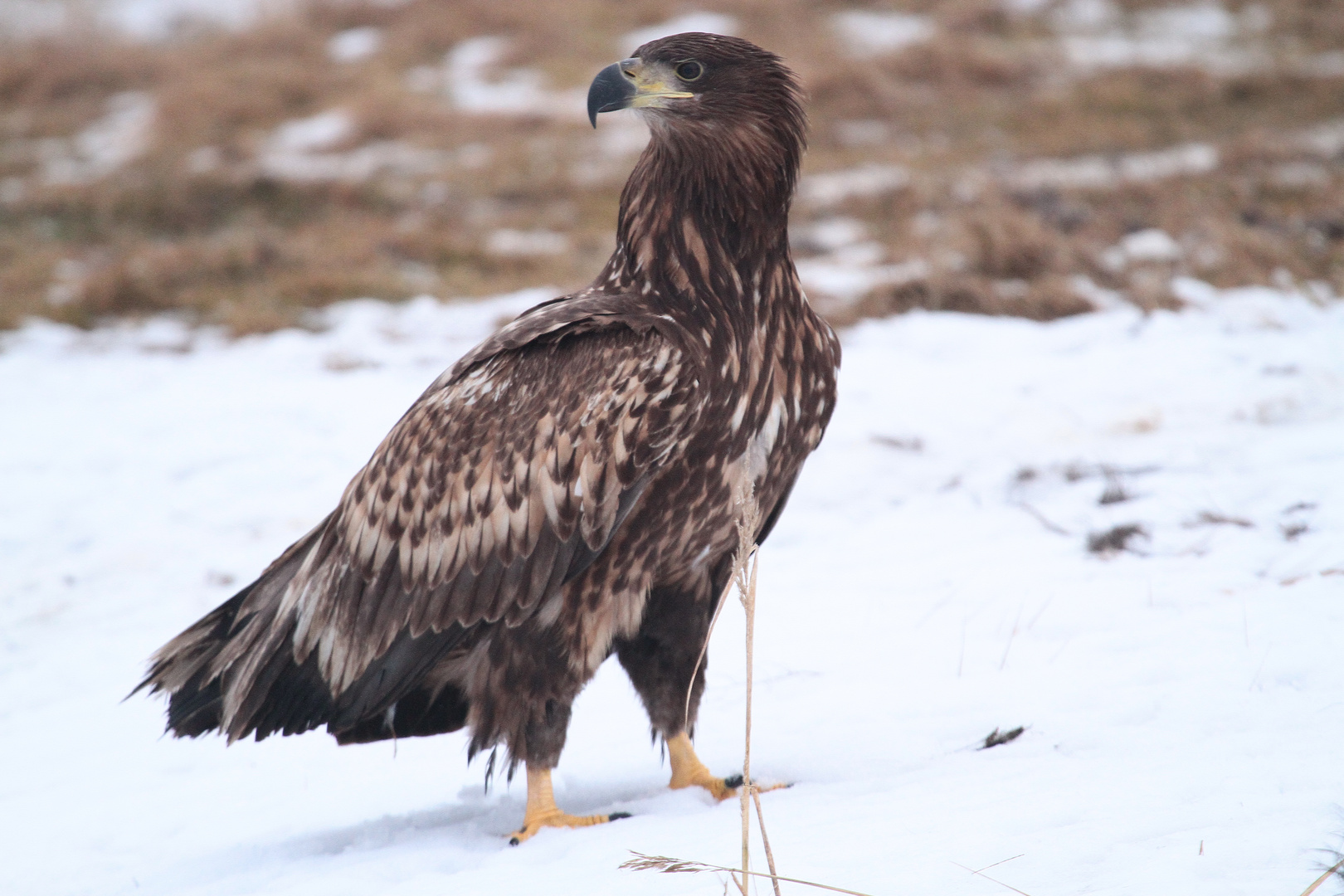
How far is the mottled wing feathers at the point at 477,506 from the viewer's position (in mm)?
3461

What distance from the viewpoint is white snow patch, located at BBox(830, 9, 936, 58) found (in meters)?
20.5

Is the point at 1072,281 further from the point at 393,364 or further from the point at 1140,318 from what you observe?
the point at 393,364

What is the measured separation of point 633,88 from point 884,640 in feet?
8.15

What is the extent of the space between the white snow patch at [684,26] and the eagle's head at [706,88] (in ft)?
58.5

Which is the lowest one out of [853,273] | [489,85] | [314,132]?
[853,273]

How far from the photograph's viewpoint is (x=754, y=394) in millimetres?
3609

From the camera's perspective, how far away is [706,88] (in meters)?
3.76

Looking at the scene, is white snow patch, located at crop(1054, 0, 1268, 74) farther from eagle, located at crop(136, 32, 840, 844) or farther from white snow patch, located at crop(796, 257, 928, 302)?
eagle, located at crop(136, 32, 840, 844)

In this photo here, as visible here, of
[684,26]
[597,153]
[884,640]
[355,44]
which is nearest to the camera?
[884,640]

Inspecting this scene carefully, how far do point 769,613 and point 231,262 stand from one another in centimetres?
904

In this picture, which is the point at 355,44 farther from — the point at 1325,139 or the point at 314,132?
the point at 1325,139

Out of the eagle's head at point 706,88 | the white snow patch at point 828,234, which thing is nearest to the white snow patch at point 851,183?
the white snow patch at point 828,234

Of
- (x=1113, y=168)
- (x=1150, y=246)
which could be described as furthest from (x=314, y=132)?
(x=1150, y=246)

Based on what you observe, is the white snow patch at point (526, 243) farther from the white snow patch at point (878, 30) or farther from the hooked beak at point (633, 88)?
the hooked beak at point (633, 88)
